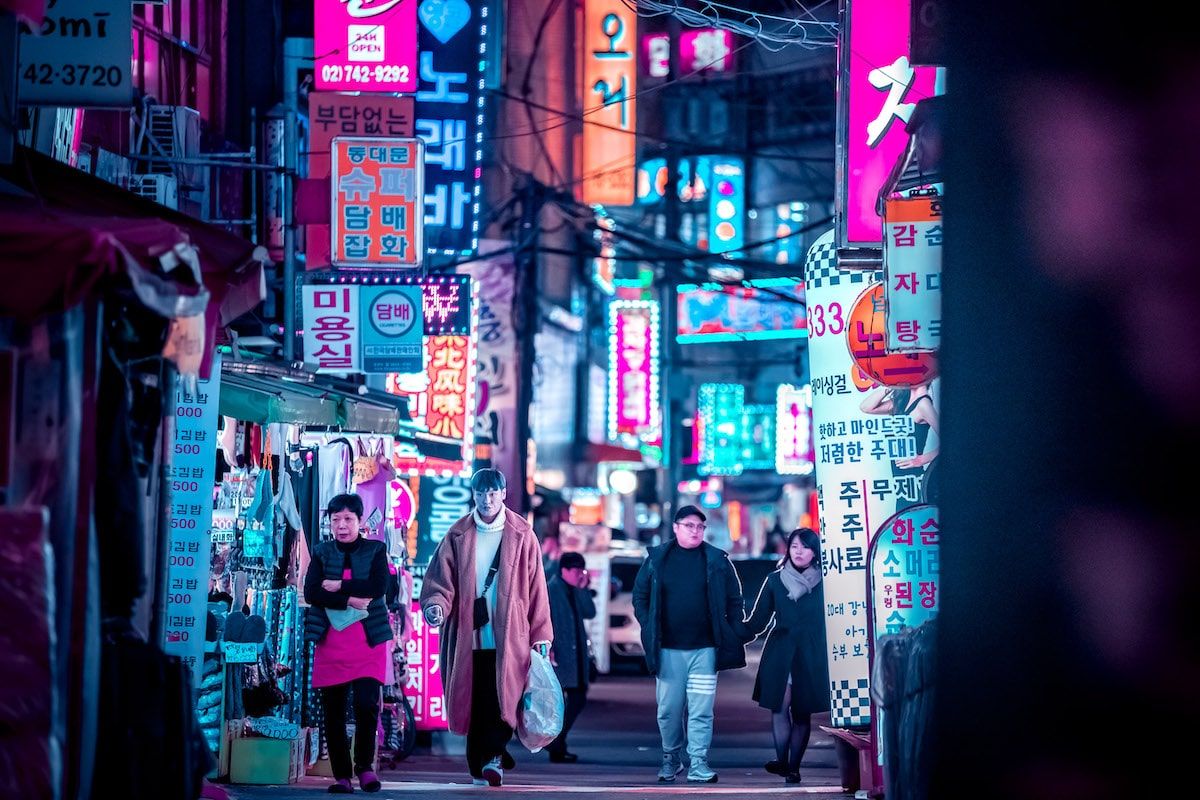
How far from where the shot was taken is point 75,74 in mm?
9000

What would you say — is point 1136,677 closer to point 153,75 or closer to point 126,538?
point 126,538

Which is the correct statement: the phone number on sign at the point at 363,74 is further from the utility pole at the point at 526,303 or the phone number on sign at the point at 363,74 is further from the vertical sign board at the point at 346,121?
the utility pole at the point at 526,303

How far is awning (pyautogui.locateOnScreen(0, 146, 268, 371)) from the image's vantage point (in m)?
6.51

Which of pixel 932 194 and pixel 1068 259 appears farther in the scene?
pixel 932 194

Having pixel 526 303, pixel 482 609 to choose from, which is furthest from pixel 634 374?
pixel 482 609

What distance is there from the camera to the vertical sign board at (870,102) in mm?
11133

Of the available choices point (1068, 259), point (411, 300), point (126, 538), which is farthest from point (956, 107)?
point (411, 300)

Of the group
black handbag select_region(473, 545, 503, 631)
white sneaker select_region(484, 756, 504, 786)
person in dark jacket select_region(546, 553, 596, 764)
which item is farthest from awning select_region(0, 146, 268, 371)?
person in dark jacket select_region(546, 553, 596, 764)

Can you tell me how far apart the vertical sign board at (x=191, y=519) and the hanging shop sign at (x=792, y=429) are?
3833cm

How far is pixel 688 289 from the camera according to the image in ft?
130

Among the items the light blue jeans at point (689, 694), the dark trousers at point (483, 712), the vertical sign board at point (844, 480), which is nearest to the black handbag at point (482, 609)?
the dark trousers at point (483, 712)

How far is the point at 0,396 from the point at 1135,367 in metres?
4.51

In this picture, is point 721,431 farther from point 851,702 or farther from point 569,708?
point 851,702

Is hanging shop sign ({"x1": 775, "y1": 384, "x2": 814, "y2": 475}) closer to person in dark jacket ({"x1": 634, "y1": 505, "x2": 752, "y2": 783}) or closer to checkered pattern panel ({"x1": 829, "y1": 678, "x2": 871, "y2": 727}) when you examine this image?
person in dark jacket ({"x1": 634, "y1": 505, "x2": 752, "y2": 783})
